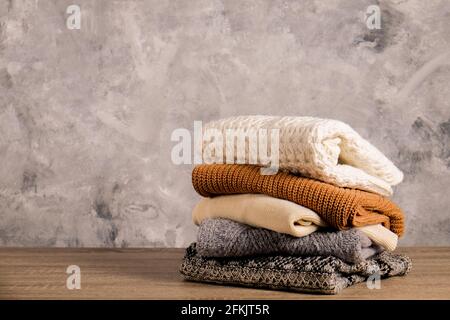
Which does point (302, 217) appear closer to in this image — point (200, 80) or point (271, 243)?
point (271, 243)

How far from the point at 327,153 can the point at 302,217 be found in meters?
0.10

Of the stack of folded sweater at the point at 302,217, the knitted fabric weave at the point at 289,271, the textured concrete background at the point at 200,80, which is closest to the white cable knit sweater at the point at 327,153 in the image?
the stack of folded sweater at the point at 302,217

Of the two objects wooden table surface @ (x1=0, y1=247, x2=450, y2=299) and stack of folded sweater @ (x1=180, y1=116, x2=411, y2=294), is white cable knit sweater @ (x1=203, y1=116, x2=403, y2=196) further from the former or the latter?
wooden table surface @ (x1=0, y1=247, x2=450, y2=299)

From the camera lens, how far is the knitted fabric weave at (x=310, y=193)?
115 cm

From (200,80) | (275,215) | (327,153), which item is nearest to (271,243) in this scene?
(275,215)

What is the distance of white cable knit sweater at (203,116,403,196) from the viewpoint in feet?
3.78

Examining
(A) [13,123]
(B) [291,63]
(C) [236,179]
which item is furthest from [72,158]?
(C) [236,179]

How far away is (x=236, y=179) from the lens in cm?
124

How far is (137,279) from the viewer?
1245mm

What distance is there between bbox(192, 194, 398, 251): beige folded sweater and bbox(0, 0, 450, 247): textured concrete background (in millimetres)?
595

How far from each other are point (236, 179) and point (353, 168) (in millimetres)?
185
